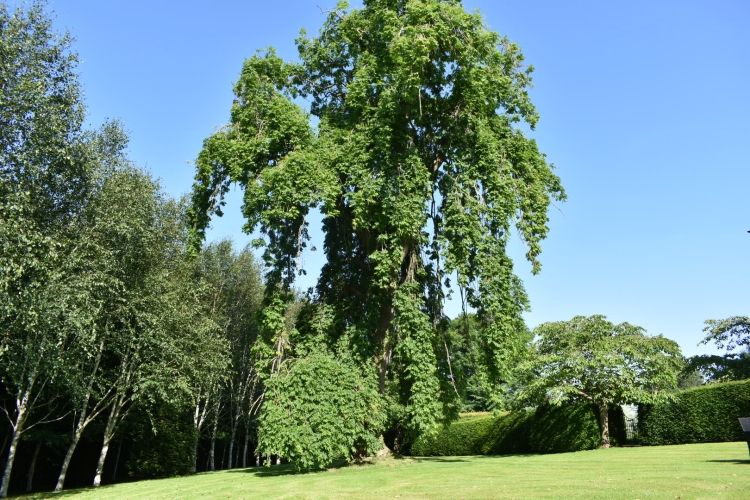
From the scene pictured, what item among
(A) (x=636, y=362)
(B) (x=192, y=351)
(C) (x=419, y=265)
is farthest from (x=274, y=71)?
(A) (x=636, y=362)

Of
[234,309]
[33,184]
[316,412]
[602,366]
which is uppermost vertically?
[33,184]

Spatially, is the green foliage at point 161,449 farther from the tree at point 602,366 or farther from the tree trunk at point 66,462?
the tree at point 602,366

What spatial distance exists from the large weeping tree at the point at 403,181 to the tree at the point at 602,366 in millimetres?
6592

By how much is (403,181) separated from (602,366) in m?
12.4

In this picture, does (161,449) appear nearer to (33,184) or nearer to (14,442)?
(14,442)

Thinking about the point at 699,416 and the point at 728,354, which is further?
the point at 728,354

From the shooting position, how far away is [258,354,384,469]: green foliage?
44.9 ft

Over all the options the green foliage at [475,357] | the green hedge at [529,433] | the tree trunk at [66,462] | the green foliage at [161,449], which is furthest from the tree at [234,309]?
the green foliage at [475,357]

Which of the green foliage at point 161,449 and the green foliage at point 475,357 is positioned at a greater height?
the green foliage at point 475,357

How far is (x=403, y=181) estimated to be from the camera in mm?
15180

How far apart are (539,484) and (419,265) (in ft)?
27.1

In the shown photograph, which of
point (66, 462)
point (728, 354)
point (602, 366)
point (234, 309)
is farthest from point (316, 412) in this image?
point (728, 354)

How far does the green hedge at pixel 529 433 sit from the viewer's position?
21.8 m

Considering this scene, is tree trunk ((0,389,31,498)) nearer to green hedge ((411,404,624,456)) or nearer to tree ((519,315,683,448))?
green hedge ((411,404,624,456))
